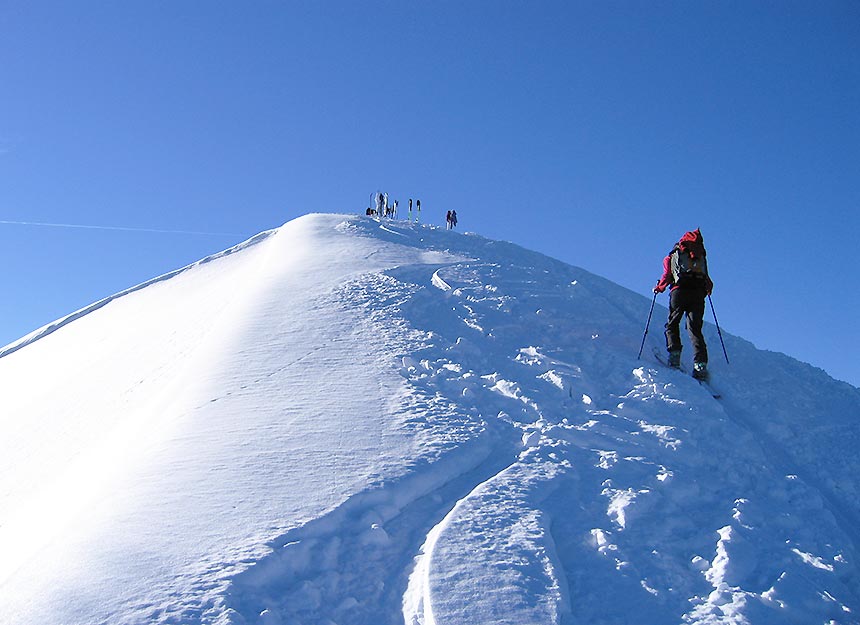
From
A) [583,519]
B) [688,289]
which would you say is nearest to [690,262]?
[688,289]

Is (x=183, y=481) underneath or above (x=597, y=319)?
underneath

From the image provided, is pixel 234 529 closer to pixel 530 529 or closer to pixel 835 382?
pixel 530 529

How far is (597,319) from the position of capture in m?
11.7

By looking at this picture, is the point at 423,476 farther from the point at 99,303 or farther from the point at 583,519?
the point at 99,303

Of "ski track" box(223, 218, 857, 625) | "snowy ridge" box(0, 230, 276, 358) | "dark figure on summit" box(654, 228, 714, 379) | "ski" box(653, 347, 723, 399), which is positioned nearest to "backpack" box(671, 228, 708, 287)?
"dark figure on summit" box(654, 228, 714, 379)

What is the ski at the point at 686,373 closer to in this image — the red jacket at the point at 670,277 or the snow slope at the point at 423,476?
the snow slope at the point at 423,476

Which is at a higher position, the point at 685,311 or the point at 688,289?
the point at 688,289

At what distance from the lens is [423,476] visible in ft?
20.1

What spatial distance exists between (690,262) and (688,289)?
0.39m

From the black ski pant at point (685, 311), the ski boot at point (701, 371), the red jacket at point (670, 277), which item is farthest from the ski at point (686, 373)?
the red jacket at point (670, 277)

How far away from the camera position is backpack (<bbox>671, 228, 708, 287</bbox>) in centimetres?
1045

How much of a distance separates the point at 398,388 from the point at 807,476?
174 inches

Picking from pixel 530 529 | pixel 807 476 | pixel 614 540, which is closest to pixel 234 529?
pixel 530 529

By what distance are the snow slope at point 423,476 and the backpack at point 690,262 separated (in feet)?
4.22
